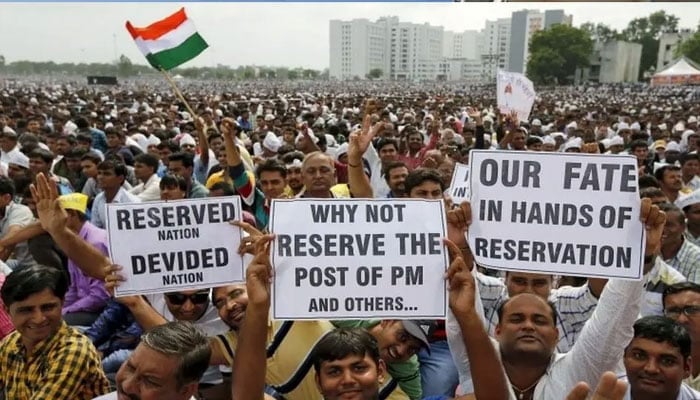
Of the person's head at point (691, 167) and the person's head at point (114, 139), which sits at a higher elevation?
the person's head at point (691, 167)

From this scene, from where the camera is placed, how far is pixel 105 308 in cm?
416

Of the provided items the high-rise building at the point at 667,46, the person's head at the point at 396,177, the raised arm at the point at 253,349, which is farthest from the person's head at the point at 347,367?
the high-rise building at the point at 667,46

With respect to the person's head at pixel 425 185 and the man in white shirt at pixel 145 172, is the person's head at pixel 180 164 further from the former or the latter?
the person's head at pixel 425 185

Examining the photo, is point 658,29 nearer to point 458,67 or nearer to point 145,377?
point 458,67

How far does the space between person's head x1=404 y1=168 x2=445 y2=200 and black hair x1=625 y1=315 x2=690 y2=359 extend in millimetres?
1946

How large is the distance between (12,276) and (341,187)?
331cm

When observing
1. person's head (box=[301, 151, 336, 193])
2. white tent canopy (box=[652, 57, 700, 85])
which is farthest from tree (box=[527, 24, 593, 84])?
person's head (box=[301, 151, 336, 193])

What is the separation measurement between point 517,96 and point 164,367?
8.48 metres

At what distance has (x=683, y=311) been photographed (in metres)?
3.15

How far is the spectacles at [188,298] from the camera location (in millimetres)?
3424

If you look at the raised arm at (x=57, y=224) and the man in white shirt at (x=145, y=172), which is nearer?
the raised arm at (x=57, y=224)

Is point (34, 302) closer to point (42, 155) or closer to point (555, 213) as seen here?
point (555, 213)

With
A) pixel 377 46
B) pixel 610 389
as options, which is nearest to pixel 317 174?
pixel 610 389

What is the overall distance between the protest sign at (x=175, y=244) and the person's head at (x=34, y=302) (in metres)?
0.35
